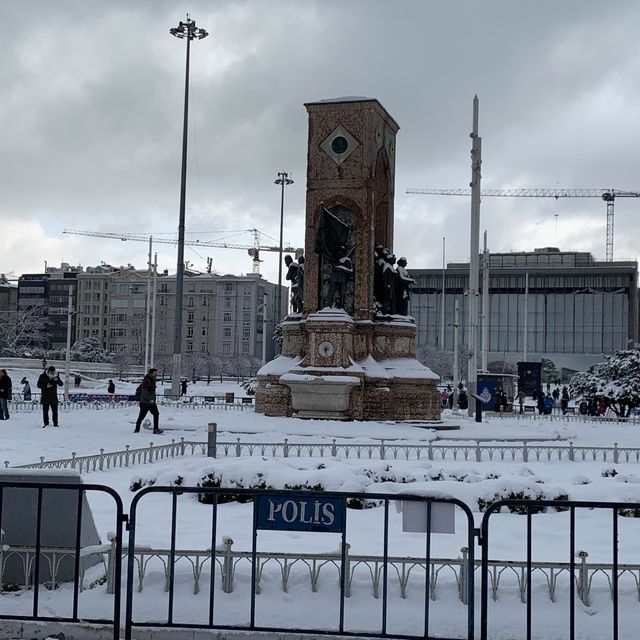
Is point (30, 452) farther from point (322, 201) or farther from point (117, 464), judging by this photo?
point (322, 201)

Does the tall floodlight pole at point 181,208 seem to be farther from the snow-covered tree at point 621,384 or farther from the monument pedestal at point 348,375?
the snow-covered tree at point 621,384

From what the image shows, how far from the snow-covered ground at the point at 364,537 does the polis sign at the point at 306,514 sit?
71 centimetres

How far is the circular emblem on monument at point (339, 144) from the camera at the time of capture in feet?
93.8

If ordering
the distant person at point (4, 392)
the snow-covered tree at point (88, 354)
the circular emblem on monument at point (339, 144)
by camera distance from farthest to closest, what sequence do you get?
1. the snow-covered tree at point (88, 354)
2. the circular emblem on monument at point (339, 144)
3. the distant person at point (4, 392)

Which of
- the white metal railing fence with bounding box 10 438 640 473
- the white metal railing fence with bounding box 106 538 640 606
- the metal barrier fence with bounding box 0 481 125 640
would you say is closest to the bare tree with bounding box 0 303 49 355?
the white metal railing fence with bounding box 10 438 640 473

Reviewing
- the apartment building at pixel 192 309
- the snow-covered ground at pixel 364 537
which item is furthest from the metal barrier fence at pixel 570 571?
the apartment building at pixel 192 309

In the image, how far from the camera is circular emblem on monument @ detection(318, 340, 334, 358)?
26922 millimetres

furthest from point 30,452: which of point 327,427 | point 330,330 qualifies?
point 330,330

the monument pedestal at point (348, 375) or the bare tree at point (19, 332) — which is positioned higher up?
the bare tree at point (19, 332)

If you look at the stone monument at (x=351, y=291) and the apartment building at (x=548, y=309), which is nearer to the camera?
the stone monument at (x=351, y=291)

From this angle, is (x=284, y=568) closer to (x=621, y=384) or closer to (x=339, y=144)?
(x=339, y=144)

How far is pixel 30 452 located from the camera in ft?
60.3

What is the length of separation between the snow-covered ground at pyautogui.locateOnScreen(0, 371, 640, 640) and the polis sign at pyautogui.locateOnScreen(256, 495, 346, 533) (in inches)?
27.8

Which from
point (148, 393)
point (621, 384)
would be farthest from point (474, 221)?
point (148, 393)
